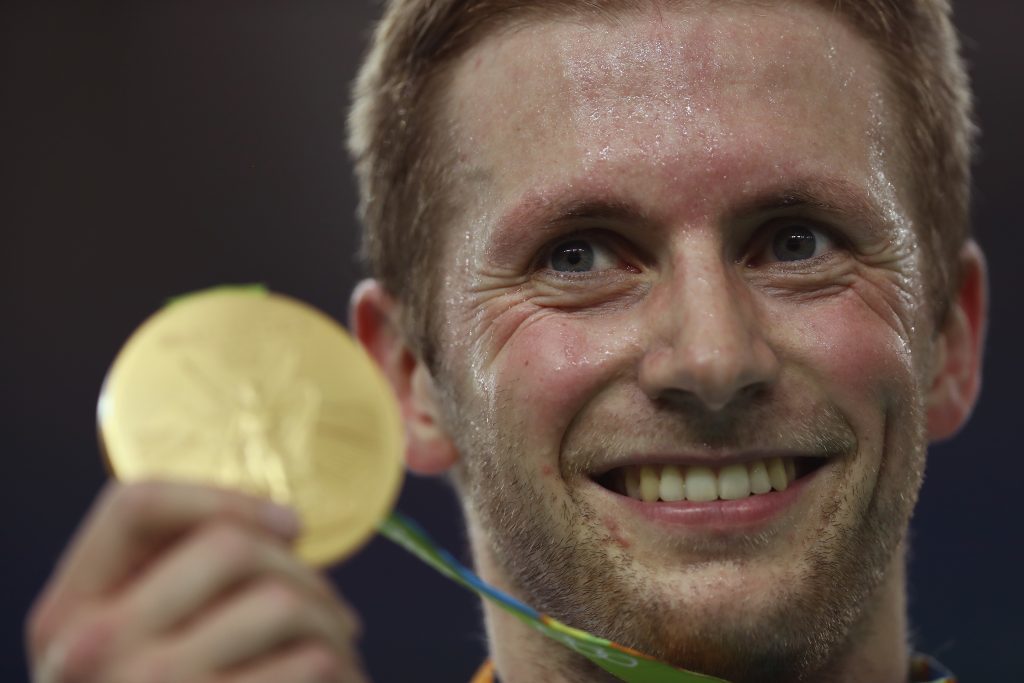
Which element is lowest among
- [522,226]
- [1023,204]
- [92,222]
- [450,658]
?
[450,658]

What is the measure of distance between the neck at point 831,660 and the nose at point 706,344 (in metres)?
0.72

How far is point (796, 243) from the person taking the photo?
2725 millimetres

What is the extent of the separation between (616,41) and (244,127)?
316 cm

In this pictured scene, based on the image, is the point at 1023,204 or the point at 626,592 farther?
the point at 1023,204

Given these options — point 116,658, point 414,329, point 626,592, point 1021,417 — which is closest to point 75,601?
point 116,658

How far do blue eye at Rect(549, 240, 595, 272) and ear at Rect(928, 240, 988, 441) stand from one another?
37.3 inches

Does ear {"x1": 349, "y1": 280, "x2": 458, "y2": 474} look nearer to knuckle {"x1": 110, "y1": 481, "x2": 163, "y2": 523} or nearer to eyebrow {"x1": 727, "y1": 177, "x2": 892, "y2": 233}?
eyebrow {"x1": 727, "y1": 177, "x2": 892, "y2": 233}

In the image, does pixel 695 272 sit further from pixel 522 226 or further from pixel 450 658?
pixel 450 658

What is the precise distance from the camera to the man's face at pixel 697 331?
8.27 ft

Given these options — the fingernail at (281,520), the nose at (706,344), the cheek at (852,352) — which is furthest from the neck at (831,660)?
the fingernail at (281,520)

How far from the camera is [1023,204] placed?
6086 mm

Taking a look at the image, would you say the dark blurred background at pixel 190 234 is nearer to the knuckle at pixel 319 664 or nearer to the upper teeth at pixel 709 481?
the upper teeth at pixel 709 481

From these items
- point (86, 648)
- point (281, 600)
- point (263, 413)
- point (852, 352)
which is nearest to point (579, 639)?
point (852, 352)

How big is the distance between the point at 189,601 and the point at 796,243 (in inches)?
64.5
